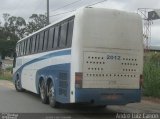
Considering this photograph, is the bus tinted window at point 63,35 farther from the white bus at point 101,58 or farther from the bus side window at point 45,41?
the bus side window at point 45,41

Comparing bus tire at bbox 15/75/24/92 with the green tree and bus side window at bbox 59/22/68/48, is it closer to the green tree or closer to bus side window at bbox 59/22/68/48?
bus side window at bbox 59/22/68/48

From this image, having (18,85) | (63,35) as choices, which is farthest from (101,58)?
(18,85)

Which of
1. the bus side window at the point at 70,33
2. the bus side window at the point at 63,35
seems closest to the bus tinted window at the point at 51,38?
the bus side window at the point at 63,35

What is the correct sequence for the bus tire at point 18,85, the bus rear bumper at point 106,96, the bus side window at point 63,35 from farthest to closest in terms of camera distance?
the bus tire at point 18,85 < the bus side window at point 63,35 < the bus rear bumper at point 106,96

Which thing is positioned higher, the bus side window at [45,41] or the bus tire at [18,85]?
the bus side window at [45,41]

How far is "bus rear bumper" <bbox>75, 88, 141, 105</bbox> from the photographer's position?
13.2 meters

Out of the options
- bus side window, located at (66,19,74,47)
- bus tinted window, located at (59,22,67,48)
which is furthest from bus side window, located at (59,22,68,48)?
bus side window, located at (66,19,74,47)

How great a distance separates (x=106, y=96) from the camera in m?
13.5

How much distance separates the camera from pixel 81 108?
645 inches

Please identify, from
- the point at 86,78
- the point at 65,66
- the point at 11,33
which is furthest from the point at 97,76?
the point at 11,33

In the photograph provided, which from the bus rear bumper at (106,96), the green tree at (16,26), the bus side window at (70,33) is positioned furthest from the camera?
the green tree at (16,26)

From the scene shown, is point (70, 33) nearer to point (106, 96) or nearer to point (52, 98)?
point (106, 96)

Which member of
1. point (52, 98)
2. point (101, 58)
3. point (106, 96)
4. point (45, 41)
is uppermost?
point (45, 41)

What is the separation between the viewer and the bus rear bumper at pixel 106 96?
13234mm
